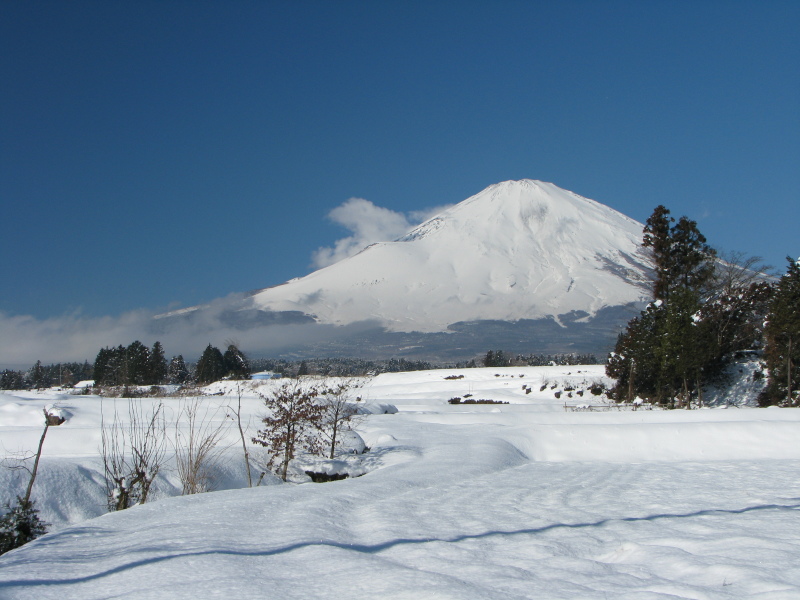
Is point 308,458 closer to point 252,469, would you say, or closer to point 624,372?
point 252,469

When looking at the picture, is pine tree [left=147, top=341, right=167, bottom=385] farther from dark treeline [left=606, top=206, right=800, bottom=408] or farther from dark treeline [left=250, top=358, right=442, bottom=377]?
dark treeline [left=606, top=206, right=800, bottom=408]

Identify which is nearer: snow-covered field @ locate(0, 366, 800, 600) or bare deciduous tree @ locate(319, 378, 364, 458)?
snow-covered field @ locate(0, 366, 800, 600)

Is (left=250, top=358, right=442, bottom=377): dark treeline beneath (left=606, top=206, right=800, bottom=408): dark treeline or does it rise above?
beneath

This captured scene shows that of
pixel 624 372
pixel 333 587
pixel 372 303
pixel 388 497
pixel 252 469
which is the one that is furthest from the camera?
pixel 372 303

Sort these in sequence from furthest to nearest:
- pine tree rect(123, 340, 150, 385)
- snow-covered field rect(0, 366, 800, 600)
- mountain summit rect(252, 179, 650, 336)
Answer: mountain summit rect(252, 179, 650, 336) < pine tree rect(123, 340, 150, 385) < snow-covered field rect(0, 366, 800, 600)

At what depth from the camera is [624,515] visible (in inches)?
222

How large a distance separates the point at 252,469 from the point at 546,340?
12971 centimetres

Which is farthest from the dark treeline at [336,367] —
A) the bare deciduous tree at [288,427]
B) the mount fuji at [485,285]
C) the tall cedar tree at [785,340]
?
the mount fuji at [485,285]

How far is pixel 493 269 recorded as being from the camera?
15238 cm

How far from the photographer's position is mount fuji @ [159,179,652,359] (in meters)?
138

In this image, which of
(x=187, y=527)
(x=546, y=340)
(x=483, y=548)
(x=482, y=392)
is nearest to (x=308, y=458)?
(x=187, y=527)

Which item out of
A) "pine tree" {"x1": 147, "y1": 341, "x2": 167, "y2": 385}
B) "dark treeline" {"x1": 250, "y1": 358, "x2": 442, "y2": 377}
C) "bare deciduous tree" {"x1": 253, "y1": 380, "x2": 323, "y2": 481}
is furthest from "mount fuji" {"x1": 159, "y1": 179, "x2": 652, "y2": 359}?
"bare deciduous tree" {"x1": 253, "y1": 380, "x2": 323, "y2": 481}

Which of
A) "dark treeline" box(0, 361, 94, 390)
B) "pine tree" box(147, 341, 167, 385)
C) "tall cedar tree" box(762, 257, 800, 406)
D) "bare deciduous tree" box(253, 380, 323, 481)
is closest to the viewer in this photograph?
"bare deciduous tree" box(253, 380, 323, 481)

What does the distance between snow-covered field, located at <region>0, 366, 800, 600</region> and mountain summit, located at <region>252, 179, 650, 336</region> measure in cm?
12636
